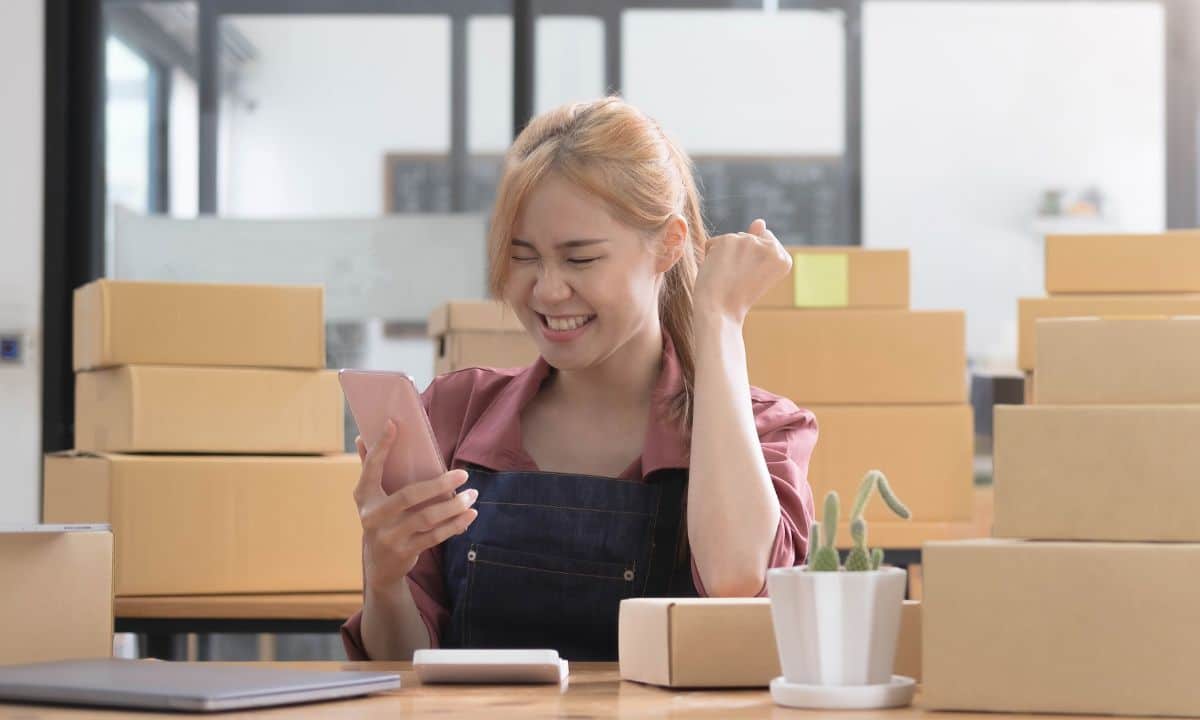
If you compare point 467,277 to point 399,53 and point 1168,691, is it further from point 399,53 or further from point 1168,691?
point 1168,691

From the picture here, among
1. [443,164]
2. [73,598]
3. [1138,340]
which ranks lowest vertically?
[73,598]

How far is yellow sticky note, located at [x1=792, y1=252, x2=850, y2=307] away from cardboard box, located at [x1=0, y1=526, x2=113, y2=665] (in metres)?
1.71

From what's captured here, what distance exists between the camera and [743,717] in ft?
3.07

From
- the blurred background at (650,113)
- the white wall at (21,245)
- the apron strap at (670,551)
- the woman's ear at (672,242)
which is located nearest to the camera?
the apron strap at (670,551)

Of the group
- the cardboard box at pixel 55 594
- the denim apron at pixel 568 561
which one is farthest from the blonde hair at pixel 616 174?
the cardboard box at pixel 55 594

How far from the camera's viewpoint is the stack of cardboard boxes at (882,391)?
2742 mm

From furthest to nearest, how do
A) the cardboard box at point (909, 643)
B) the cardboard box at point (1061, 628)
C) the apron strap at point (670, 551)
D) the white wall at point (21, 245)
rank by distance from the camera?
the white wall at point (21, 245) → the apron strap at point (670, 551) → the cardboard box at point (909, 643) → the cardboard box at point (1061, 628)

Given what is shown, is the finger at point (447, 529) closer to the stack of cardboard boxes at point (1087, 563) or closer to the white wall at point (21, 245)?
the stack of cardboard boxes at point (1087, 563)

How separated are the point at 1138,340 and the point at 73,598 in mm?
810

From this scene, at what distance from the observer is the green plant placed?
95 cm

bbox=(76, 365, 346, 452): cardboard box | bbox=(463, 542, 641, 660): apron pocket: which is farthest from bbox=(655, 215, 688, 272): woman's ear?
bbox=(76, 365, 346, 452): cardboard box

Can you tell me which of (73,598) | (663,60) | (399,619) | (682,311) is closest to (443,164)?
(663,60)

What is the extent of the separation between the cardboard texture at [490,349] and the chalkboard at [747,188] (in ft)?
4.46

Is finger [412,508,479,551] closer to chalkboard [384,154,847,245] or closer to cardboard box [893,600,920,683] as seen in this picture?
cardboard box [893,600,920,683]
